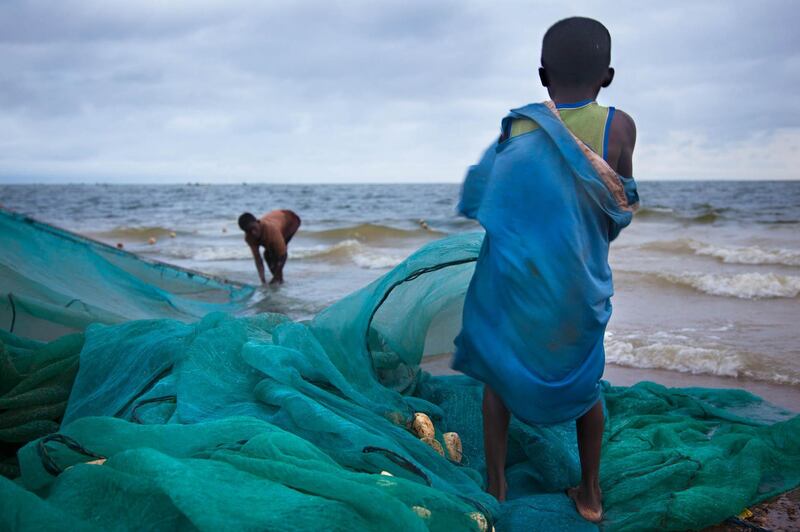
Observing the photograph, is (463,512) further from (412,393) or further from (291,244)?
(291,244)

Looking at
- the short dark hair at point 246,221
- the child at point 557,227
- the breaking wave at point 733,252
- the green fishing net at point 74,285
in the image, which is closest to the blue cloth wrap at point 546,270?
the child at point 557,227

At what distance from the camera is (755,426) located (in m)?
3.23

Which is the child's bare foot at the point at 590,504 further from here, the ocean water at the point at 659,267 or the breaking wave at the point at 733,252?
the breaking wave at the point at 733,252

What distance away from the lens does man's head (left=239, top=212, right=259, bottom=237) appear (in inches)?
365

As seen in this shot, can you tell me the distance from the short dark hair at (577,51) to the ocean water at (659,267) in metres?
3.25

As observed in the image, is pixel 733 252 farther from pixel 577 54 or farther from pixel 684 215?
pixel 577 54

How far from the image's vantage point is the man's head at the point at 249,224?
365 inches

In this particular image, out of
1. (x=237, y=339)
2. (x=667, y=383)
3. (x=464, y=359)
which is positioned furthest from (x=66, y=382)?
(x=667, y=383)

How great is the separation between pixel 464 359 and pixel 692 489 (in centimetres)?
94

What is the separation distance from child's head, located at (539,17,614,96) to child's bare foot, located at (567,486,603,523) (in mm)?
1376

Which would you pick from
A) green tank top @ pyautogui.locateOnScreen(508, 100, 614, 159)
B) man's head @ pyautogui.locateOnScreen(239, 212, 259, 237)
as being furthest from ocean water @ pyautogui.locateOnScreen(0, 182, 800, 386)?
green tank top @ pyautogui.locateOnScreen(508, 100, 614, 159)

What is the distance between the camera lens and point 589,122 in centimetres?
213

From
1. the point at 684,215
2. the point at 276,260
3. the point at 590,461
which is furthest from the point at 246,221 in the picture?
the point at 684,215

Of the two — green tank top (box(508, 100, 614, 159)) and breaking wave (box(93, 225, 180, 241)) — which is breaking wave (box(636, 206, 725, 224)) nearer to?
breaking wave (box(93, 225, 180, 241))
